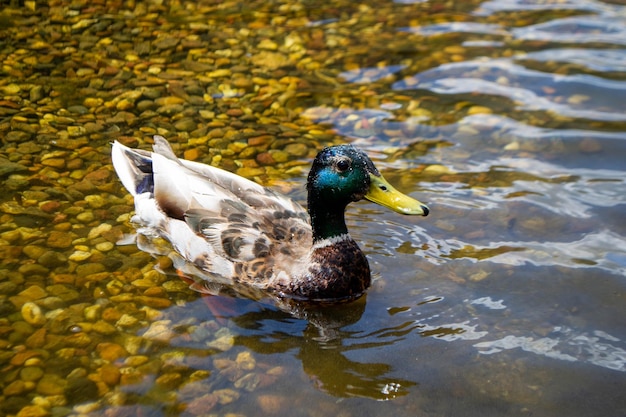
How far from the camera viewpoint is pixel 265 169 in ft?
24.6

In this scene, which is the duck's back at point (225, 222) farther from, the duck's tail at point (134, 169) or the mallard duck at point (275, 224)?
the duck's tail at point (134, 169)

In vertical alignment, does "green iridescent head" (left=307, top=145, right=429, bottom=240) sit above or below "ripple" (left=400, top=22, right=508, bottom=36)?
below

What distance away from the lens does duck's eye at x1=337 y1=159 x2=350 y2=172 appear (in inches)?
218

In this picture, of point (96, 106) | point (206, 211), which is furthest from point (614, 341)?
point (96, 106)

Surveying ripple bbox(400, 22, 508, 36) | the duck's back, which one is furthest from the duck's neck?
ripple bbox(400, 22, 508, 36)

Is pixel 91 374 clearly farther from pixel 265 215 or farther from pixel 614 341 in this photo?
pixel 614 341

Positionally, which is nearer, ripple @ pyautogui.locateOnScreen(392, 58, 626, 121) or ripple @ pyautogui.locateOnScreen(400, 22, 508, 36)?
ripple @ pyautogui.locateOnScreen(392, 58, 626, 121)

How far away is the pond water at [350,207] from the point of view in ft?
16.4

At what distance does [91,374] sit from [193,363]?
24.3 inches

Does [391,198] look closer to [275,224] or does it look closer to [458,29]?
[275,224]

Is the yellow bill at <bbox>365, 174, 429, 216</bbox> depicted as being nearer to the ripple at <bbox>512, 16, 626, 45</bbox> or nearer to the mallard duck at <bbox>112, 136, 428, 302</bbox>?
the mallard duck at <bbox>112, 136, 428, 302</bbox>

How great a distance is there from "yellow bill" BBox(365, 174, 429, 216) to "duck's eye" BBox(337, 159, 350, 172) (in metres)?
0.18

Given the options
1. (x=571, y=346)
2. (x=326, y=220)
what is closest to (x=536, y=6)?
(x=326, y=220)

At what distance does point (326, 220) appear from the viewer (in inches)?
229
